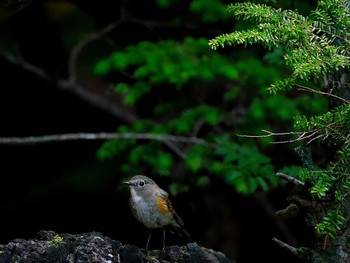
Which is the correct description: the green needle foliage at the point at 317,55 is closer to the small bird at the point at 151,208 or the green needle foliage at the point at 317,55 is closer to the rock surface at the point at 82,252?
the rock surface at the point at 82,252

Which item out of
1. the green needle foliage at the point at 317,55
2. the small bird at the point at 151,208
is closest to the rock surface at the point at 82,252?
the green needle foliage at the point at 317,55

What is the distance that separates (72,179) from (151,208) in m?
3.34

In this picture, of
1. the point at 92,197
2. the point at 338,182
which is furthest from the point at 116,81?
the point at 338,182

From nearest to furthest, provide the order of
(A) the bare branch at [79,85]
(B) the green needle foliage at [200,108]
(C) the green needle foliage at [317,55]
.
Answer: (C) the green needle foliage at [317,55] → (B) the green needle foliage at [200,108] → (A) the bare branch at [79,85]

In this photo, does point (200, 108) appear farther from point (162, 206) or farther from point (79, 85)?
point (162, 206)

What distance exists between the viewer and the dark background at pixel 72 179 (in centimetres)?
798

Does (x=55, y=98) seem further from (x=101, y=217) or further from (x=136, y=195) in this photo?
(x=136, y=195)

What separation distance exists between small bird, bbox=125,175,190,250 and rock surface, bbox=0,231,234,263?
1.03m

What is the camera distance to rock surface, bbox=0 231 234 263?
3.58 metres

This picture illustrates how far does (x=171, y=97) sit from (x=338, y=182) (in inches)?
177

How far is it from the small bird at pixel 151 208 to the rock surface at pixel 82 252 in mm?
1029

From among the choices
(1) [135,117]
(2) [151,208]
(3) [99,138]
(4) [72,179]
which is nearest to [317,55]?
(2) [151,208]

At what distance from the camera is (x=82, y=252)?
3.57 m

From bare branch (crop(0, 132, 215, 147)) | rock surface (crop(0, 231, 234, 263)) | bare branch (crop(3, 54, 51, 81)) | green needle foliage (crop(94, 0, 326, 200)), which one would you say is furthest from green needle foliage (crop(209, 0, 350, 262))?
bare branch (crop(3, 54, 51, 81))
